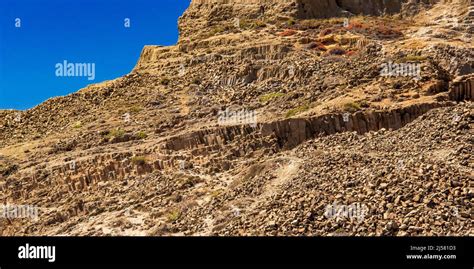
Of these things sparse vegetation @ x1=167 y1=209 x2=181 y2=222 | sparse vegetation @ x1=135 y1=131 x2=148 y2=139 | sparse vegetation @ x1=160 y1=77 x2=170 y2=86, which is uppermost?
sparse vegetation @ x1=160 y1=77 x2=170 y2=86

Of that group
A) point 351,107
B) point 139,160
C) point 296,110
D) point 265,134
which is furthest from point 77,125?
point 351,107

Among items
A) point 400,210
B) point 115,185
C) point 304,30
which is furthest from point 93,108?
point 400,210

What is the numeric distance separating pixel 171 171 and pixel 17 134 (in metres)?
14.2

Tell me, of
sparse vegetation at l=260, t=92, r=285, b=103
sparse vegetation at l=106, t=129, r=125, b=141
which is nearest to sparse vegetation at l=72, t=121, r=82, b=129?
sparse vegetation at l=106, t=129, r=125, b=141

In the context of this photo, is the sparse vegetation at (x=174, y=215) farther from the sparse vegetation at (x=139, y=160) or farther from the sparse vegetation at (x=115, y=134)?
the sparse vegetation at (x=115, y=134)

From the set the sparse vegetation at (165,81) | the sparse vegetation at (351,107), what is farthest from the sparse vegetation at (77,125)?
the sparse vegetation at (351,107)

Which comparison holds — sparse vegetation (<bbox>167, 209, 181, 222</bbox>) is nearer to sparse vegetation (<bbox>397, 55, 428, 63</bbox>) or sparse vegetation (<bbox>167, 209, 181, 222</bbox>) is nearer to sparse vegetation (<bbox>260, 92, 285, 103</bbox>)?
sparse vegetation (<bbox>260, 92, 285, 103</bbox>)

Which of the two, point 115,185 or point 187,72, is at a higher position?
point 187,72

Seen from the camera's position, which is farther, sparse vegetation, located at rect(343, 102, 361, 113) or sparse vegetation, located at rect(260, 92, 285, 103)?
sparse vegetation, located at rect(260, 92, 285, 103)

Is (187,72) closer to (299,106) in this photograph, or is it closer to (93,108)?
(93,108)

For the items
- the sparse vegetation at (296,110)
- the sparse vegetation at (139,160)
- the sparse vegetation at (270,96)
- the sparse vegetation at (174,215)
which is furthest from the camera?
the sparse vegetation at (270,96)

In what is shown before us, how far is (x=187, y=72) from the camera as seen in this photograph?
4534 centimetres

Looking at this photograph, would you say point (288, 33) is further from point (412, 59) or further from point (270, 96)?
point (412, 59)

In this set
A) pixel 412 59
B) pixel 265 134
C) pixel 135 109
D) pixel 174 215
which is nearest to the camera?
pixel 174 215
